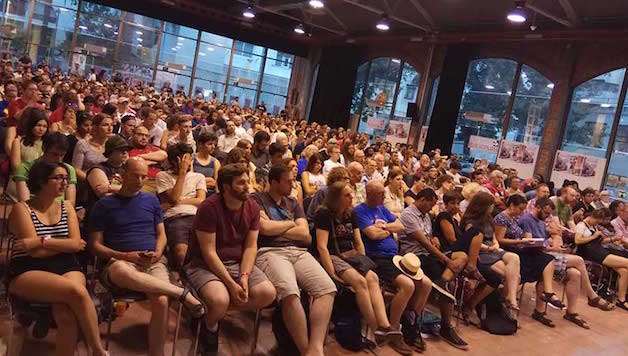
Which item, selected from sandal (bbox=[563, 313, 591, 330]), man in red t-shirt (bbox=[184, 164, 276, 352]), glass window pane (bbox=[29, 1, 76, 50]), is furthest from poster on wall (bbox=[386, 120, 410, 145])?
man in red t-shirt (bbox=[184, 164, 276, 352])

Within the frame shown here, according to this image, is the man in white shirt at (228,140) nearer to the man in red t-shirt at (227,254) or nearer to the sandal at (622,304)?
the man in red t-shirt at (227,254)

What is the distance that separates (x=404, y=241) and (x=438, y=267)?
14.8 inches

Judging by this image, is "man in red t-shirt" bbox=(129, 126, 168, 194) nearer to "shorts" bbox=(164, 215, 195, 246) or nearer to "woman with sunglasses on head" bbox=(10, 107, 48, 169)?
"shorts" bbox=(164, 215, 195, 246)

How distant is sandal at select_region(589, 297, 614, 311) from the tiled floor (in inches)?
3.1

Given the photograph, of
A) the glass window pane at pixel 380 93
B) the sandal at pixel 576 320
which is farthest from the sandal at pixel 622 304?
the glass window pane at pixel 380 93

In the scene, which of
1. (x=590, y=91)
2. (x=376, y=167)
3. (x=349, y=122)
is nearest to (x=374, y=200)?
(x=376, y=167)

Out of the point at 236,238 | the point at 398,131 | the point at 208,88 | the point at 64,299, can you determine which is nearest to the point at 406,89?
the point at 398,131

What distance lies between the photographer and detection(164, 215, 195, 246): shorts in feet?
11.2

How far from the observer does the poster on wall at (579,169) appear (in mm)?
10484

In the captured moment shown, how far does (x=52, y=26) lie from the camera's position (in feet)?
56.4

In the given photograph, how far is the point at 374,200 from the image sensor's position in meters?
4.16

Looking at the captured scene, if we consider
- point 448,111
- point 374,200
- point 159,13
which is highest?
point 159,13

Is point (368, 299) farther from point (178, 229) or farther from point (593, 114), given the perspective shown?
point (593, 114)

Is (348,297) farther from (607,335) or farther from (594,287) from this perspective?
(594,287)
